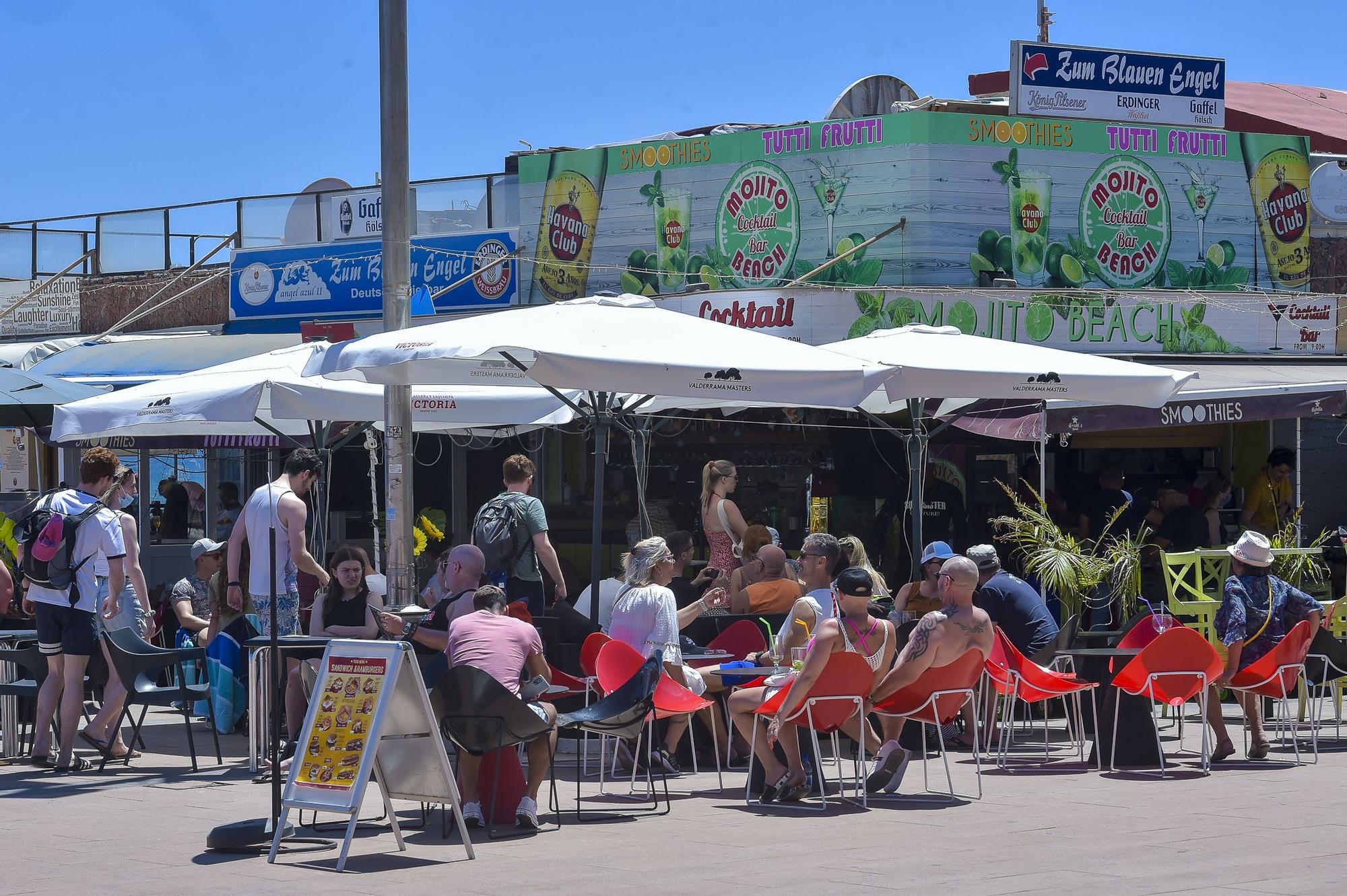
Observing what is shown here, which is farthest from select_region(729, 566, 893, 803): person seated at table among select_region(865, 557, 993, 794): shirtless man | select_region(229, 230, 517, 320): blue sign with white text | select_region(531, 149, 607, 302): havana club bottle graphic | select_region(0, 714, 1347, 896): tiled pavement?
select_region(229, 230, 517, 320): blue sign with white text

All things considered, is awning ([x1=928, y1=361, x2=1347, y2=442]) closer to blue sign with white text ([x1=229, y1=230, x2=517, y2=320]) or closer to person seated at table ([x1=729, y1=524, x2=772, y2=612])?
person seated at table ([x1=729, y1=524, x2=772, y2=612])

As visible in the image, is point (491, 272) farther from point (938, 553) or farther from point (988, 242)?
point (938, 553)

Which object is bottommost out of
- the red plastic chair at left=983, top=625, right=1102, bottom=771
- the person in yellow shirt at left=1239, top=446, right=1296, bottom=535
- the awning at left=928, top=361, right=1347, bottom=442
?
the red plastic chair at left=983, top=625, right=1102, bottom=771

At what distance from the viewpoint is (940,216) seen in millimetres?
17531

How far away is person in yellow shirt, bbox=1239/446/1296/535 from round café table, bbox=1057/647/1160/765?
6.78 m

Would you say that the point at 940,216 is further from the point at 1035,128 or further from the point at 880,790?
the point at 880,790

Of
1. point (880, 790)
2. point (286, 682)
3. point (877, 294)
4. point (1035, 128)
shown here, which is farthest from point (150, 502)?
point (880, 790)

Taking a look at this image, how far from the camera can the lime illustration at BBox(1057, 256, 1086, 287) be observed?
18.1m

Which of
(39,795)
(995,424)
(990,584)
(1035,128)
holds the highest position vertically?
(1035,128)

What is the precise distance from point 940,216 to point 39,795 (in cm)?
1111

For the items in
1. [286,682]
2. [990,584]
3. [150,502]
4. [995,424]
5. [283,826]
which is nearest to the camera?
[283,826]

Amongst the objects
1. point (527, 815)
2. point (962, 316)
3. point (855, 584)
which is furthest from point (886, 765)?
point (962, 316)

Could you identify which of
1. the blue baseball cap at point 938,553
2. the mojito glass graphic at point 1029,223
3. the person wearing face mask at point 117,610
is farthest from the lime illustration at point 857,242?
the person wearing face mask at point 117,610

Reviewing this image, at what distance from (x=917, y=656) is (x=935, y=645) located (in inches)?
4.2
